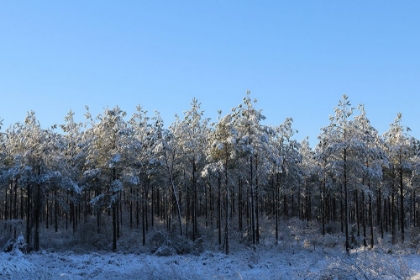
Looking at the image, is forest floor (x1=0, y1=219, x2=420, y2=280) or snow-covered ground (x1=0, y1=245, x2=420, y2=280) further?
forest floor (x1=0, y1=219, x2=420, y2=280)

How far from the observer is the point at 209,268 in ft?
70.7

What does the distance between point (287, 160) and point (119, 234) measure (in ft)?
62.5

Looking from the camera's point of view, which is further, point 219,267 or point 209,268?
point 219,267

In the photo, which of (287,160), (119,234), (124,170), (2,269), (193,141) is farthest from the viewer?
(287,160)

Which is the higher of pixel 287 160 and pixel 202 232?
pixel 287 160

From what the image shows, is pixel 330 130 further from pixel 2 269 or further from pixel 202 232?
pixel 2 269

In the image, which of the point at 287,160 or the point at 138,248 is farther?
the point at 287,160

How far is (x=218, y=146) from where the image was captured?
30.0 metres

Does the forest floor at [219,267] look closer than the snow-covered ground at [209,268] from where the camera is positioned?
No

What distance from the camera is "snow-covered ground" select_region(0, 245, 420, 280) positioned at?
48.3 ft

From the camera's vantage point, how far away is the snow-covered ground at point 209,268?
14.7m

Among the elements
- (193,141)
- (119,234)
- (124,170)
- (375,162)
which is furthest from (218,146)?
(119,234)

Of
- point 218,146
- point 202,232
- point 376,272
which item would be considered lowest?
point 202,232

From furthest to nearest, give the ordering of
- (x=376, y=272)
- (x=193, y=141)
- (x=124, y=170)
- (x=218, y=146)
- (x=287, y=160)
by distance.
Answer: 1. (x=287, y=160)
2. (x=193, y=141)
3. (x=124, y=170)
4. (x=218, y=146)
5. (x=376, y=272)
